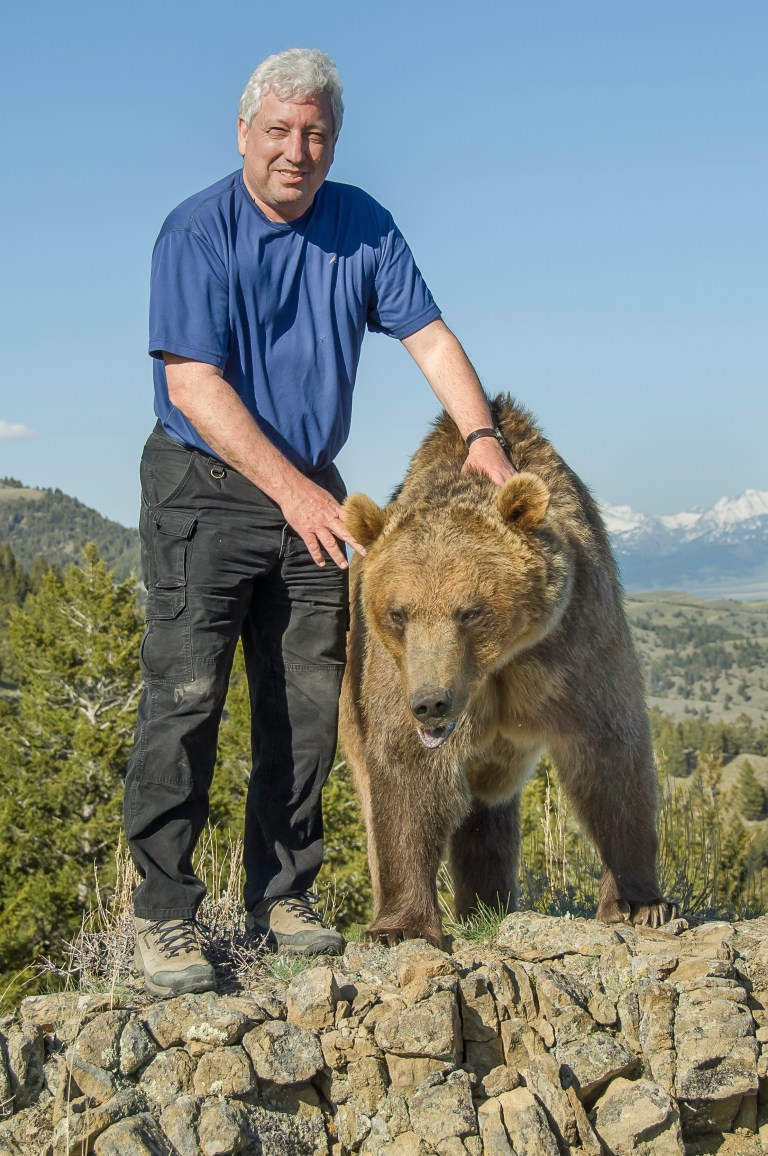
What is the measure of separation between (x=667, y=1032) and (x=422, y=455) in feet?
10.1

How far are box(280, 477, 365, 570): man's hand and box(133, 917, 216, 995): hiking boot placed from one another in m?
1.63

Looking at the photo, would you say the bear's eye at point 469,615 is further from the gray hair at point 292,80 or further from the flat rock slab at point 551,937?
the gray hair at point 292,80

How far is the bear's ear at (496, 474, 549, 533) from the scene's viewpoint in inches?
198

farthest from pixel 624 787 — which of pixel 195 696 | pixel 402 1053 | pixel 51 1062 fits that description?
pixel 51 1062

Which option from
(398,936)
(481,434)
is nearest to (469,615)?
(481,434)

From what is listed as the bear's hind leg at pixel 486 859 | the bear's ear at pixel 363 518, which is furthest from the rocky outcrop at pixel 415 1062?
the bear's ear at pixel 363 518

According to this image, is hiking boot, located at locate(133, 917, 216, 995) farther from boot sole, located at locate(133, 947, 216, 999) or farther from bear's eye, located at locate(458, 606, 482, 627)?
bear's eye, located at locate(458, 606, 482, 627)

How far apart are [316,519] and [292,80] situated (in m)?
1.86

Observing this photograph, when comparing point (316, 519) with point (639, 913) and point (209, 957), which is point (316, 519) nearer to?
point (209, 957)

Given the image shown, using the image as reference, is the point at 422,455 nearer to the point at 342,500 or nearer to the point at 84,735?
the point at 342,500

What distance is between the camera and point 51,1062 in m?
3.97

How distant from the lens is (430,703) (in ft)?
15.1

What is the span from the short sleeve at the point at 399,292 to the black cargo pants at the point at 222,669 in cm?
81

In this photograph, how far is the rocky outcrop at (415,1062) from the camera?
388 cm
